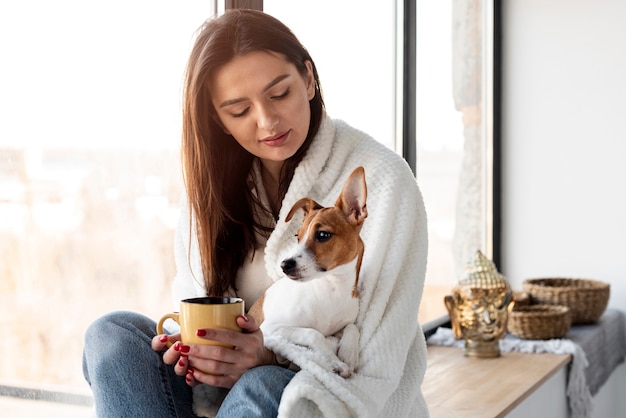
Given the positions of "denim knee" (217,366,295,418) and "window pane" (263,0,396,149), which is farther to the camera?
"window pane" (263,0,396,149)

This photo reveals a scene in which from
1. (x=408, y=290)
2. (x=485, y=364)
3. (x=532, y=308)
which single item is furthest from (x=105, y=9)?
(x=532, y=308)

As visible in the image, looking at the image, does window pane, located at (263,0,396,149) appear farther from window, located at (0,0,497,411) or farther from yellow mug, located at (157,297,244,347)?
yellow mug, located at (157,297,244,347)

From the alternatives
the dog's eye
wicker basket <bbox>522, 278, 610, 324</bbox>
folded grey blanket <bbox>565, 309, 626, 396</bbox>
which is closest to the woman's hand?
the dog's eye

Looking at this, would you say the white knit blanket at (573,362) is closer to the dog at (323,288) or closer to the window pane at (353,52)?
the window pane at (353,52)

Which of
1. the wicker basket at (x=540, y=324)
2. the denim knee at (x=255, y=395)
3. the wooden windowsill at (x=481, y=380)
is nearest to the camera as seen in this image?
the denim knee at (x=255, y=395)

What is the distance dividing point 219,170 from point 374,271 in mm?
328

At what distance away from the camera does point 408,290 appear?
1.35 metres

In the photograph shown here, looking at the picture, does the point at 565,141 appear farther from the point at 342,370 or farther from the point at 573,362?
the point at 342,370

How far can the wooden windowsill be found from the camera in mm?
1984

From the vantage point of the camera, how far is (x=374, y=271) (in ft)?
4.34

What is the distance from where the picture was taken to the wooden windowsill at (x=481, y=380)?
1.98m

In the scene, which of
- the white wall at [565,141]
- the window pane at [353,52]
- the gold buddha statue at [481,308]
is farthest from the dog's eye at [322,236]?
the white wall at [565,141]

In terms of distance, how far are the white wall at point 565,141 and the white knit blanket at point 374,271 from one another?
194 cm

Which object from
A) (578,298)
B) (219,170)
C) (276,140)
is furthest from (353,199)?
(578,298)
